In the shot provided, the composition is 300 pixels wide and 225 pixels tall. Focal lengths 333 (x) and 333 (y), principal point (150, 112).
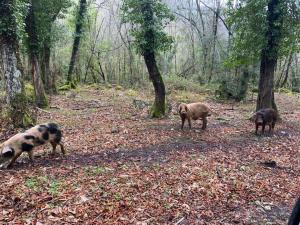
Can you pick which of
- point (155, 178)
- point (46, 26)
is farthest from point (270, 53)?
point (46, 26)

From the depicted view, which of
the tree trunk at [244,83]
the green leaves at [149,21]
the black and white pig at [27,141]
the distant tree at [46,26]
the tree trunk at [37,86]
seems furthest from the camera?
the tree trunk at [244,83]

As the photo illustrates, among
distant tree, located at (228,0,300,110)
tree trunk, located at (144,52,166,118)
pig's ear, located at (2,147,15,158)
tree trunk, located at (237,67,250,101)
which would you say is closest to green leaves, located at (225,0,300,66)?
distant tree, located at (228,0,300,110)

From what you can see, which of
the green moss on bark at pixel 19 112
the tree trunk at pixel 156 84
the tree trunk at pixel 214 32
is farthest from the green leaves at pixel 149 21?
the tree trunk at pixel 214 32

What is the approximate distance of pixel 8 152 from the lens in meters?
7.88

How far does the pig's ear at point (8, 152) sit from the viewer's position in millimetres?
7863

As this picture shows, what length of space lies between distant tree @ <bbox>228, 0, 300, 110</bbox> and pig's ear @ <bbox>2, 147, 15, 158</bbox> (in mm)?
11457

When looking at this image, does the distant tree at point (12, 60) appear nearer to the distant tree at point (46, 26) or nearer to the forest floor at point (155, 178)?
the forest floor at point (155, 178)

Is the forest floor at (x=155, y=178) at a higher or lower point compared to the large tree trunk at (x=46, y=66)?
lower

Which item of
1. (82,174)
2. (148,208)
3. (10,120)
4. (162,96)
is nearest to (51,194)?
(82,174)

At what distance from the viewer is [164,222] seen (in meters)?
6.10

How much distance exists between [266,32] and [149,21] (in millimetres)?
5251

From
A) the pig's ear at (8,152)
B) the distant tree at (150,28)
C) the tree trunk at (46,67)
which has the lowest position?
the pig's ear at (8,152)

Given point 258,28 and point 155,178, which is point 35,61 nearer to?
point 258,28

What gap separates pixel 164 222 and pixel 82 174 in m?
2.61
